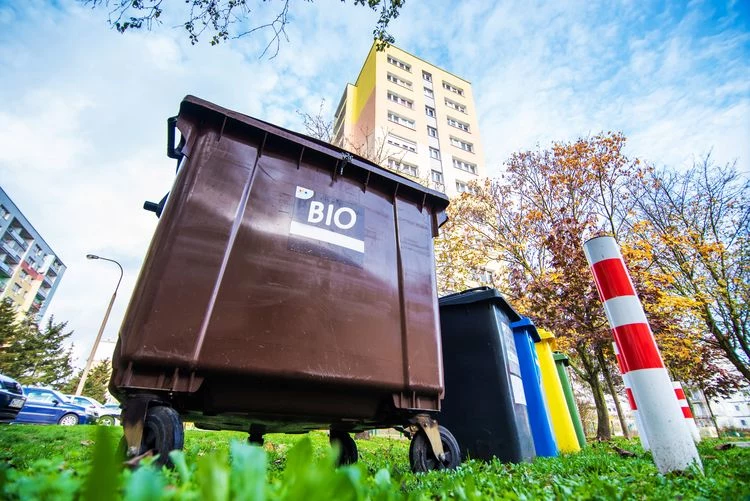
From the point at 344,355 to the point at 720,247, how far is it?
41.4ft

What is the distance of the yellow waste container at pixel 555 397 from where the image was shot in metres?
4.57

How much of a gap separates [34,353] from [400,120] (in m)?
40.7

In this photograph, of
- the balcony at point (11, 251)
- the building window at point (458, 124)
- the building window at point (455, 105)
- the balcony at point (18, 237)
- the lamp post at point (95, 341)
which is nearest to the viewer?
the lamp post at point (95, 341)

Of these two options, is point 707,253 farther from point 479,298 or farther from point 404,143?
point 404,143

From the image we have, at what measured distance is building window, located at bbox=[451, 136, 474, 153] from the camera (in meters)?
29.7

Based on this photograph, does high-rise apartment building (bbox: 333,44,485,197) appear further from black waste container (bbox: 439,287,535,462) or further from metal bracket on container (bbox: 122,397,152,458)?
metal bracket on container (bbox: 122,397,152,458)

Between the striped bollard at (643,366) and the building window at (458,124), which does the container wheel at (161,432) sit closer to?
the striped bollard at (643,366)

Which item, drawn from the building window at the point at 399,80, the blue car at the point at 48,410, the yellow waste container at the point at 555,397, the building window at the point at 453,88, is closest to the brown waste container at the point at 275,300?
the yellow waste container at the point at 555,397

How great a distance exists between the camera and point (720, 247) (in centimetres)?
984

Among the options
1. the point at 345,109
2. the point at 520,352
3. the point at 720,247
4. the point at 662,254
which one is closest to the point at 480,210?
the point at 662,254

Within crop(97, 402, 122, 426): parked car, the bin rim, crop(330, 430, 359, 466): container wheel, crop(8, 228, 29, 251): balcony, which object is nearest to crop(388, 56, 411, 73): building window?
crop(97, 402, 122, 426): parked car

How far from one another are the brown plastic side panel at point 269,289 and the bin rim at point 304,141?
4 centimetres

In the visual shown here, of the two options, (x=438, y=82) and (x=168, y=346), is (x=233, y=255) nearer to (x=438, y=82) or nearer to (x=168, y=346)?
(x=168, y=346)

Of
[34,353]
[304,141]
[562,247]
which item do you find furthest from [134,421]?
[34,353]
